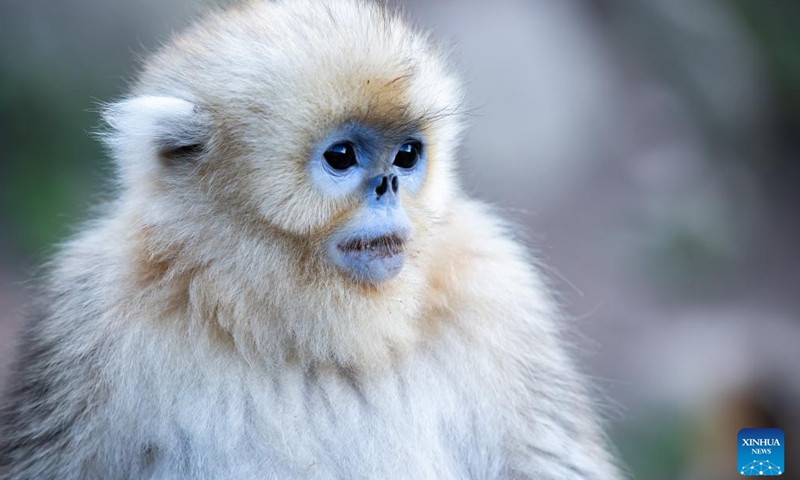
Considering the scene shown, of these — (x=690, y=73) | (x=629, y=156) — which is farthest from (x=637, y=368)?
(x=690, y=73)

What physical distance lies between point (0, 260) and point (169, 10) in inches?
85.6

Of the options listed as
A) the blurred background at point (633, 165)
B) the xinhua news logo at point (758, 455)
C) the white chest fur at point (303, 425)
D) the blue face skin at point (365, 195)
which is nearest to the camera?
the blue face skin at point (365, 195)

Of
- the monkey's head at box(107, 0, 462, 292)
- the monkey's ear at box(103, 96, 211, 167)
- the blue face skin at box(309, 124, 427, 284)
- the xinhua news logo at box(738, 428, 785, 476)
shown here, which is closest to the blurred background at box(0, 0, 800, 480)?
the xinhua news logo at box(738, 428, 785, 476)

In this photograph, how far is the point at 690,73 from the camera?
8.25m

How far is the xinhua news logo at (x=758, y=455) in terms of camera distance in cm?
410

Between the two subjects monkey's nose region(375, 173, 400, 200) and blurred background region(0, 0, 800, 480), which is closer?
monkey's nose region(375, 173, 400, 200)

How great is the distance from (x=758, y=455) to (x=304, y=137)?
2598 millimetres

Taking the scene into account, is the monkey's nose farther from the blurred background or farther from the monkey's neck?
the blurred background

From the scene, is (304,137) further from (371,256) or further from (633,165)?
(633,165)

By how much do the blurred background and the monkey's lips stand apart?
3566 mm

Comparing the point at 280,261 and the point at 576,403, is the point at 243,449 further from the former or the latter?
the point at 576,403

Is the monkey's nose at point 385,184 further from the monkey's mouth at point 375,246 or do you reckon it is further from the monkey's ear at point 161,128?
the monkey's ear at point 161,128

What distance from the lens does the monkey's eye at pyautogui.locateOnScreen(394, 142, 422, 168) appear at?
2941mm

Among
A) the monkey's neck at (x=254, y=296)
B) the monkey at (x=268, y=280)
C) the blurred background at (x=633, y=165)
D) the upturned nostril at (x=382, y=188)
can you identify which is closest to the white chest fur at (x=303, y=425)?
the monkey at (x=268, y=280)
